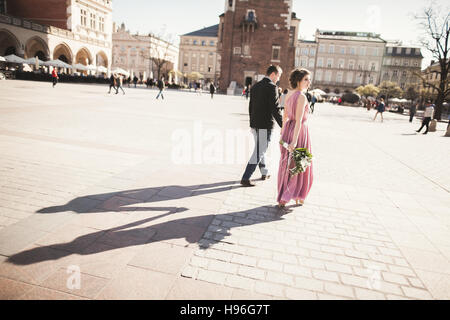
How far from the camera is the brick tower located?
139ft

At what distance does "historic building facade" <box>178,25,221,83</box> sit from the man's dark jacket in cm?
8404

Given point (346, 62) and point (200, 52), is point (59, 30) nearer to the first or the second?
point (200, 52)

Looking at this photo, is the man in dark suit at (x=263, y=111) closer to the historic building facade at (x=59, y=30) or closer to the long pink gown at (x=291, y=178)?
the long pink gown at (x=291, y=178)

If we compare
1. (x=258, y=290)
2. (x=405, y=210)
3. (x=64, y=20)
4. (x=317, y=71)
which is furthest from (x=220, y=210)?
(x=317, y=71)

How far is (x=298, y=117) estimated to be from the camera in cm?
390

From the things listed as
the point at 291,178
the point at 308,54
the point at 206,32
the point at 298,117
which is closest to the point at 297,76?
the point at 298,117

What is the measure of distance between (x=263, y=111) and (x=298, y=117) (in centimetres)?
101

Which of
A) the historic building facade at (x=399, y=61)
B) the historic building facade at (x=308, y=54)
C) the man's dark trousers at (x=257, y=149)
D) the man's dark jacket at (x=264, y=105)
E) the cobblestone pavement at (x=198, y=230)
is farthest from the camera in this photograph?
the historic building facade at (x=308, y=54)

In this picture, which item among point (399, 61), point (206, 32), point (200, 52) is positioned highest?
point (206, 32)

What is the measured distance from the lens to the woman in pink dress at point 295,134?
12.8 ft

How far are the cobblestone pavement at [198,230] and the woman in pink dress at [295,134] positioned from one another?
282 millimetres

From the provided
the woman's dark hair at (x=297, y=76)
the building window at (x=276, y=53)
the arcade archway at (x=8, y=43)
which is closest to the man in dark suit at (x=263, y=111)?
the woman's dark hair at (x=297, y=76)
